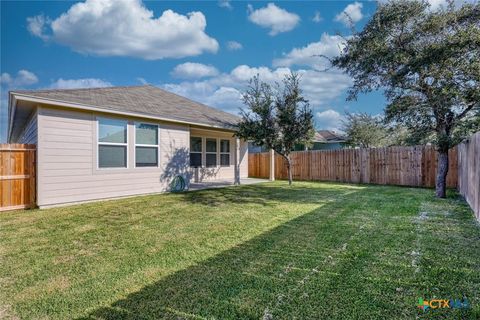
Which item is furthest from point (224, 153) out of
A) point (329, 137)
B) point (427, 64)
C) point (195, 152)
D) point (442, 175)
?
A: point (329, 137)

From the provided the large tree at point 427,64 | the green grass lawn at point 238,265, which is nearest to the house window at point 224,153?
the large tree at point 427,64

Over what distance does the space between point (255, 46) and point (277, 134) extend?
656 cm

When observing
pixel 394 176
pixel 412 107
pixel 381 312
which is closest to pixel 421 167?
pixel 394 176

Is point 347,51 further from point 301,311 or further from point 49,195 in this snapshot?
point 49,195

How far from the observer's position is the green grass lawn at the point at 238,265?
2389 mm

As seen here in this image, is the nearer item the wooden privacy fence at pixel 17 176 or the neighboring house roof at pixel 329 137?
the wooden privacy fence at pixel 17 176

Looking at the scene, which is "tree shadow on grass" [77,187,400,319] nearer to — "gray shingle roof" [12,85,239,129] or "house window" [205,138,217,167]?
"gray shingle roof" [12,85,239,129]

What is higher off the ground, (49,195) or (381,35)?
(381,35)

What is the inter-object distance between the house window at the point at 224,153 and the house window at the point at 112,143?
256 inches

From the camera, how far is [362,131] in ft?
69.9

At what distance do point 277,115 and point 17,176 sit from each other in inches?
354

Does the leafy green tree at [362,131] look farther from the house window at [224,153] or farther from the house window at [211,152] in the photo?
the house window at [211,152]

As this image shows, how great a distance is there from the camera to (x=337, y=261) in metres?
3.35

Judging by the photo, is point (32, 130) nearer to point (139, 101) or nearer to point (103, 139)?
point (103, 139)
